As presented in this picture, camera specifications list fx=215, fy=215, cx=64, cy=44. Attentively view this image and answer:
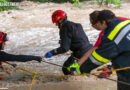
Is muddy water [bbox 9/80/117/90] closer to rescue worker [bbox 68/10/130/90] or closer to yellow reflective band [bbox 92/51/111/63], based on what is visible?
rescue worker [bbox 68/10/130/90]

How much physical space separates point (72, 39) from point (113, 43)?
6.22 ft

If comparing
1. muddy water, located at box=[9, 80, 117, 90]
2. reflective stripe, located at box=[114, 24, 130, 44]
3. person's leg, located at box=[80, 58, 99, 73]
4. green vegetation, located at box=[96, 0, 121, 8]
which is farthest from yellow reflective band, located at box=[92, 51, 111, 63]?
green vegetation, located at box=[96, 0, 121, 8]

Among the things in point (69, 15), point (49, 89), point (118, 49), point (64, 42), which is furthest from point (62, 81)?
point (69, 15)

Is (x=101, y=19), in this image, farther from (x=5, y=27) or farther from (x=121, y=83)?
(x=5, y=27)

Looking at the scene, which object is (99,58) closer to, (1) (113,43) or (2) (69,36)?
(1) (113,43)

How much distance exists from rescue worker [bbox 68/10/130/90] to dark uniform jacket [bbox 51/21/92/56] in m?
1.46

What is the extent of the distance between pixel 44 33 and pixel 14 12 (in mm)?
3619

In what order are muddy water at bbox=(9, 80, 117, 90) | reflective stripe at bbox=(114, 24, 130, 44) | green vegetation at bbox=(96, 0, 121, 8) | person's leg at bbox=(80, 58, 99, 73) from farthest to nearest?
1. green vegetation at bbox=(96, 0, 121, 8)
2. muddy water at bbox=(9, 80, 117, 90)
3. person's leg at bbox=(80, 58, 99, 73)
4. reflective stripe at bbox=(114, 24, 130, 44)

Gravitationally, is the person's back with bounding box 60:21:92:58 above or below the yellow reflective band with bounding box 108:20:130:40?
below

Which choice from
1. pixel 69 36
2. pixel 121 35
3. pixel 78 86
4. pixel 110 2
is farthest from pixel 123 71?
pixel 110 2

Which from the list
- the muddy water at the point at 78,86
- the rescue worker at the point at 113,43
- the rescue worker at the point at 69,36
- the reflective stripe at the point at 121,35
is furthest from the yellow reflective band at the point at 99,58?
the muddy water at the point at 78,86

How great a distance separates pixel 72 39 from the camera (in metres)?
4.66

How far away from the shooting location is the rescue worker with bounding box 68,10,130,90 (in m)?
2.83

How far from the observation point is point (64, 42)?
4.49 m
